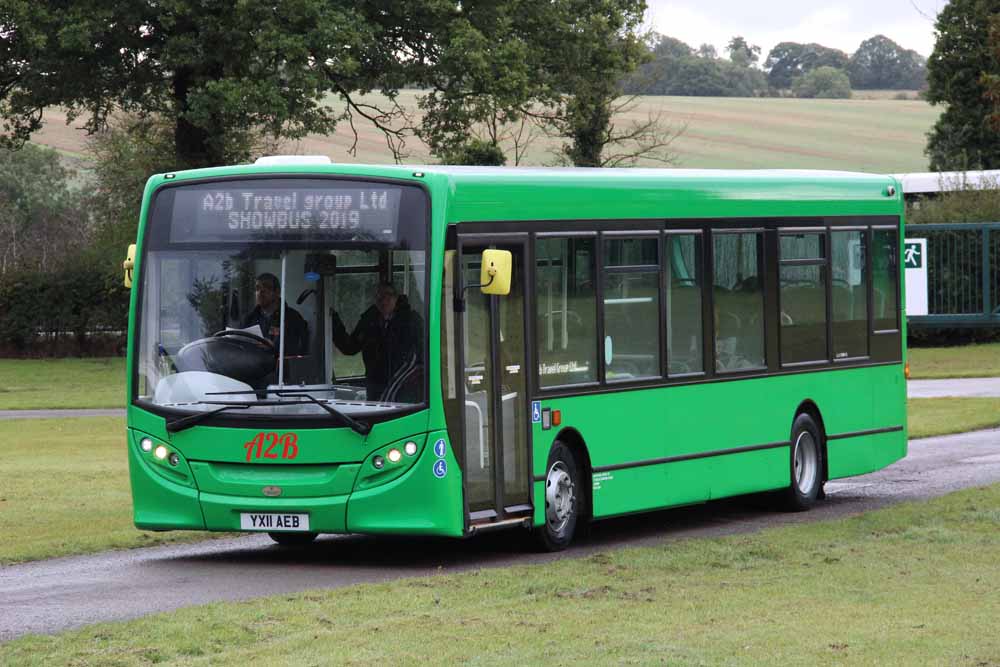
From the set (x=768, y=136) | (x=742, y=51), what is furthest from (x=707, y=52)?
(x=768, y=136)

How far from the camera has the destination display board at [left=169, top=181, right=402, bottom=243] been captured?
42.7ft

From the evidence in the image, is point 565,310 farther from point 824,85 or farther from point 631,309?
point 824,85

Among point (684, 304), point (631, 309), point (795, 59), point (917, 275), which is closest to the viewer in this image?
point (631, 309)

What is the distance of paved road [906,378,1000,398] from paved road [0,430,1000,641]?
587 inches

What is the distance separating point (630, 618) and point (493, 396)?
3.29 m

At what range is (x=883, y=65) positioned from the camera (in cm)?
14450

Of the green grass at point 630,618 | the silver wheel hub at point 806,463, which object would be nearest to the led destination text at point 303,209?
the green grass at point 630,618

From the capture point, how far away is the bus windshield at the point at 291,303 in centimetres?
1290

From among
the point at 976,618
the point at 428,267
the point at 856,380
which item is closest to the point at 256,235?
the point at 428,267

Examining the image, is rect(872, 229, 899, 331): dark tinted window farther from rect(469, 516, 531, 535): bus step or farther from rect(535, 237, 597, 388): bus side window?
rect(469, 516, 531, 535): bus step

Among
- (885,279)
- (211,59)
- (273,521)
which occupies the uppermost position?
(211,59)

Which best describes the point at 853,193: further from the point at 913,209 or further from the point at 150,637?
the point at 913,209

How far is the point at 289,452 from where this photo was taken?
42.2 ft

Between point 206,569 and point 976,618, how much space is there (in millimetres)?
5316
